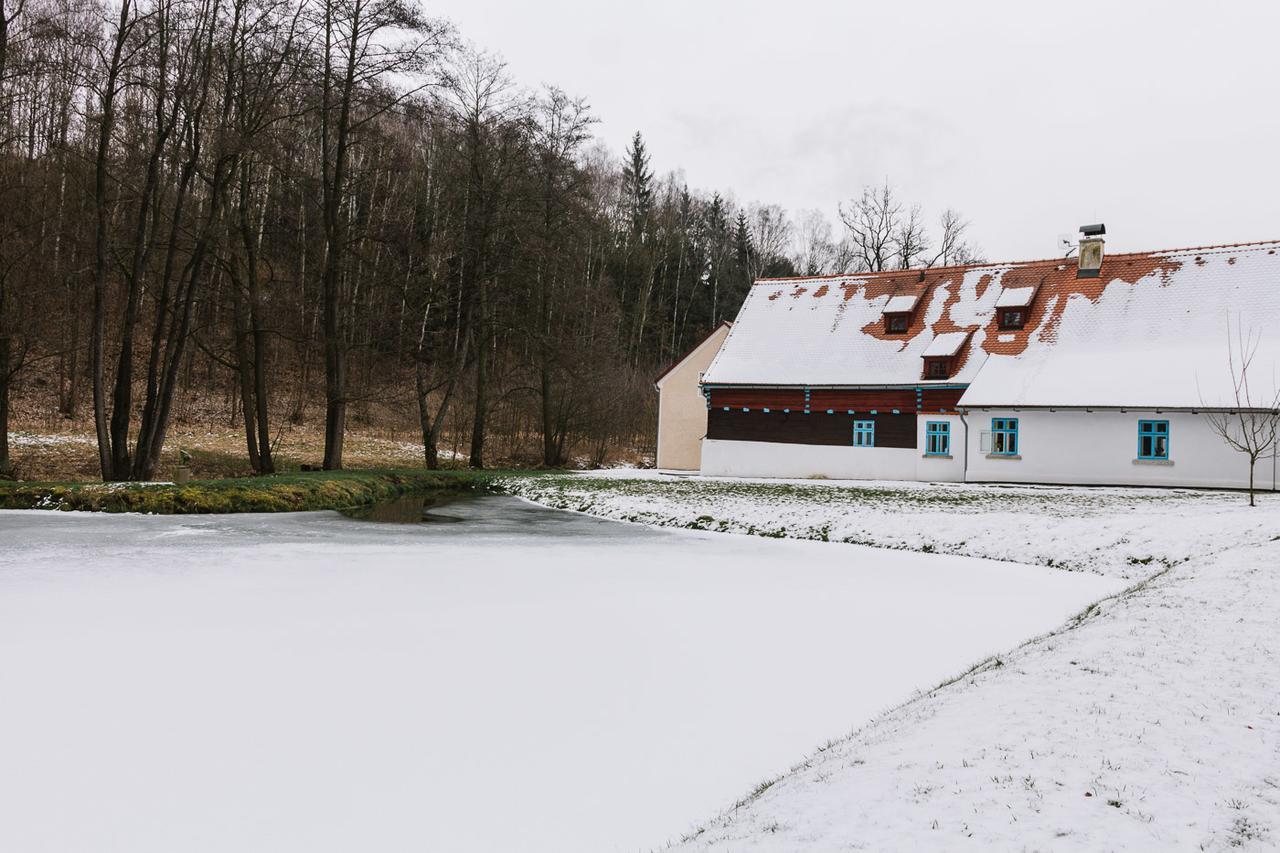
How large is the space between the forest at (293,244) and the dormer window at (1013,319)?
538 inches

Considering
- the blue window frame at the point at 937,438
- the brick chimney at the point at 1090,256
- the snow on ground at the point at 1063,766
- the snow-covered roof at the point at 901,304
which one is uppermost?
the brick chimney at the point at 1090,256

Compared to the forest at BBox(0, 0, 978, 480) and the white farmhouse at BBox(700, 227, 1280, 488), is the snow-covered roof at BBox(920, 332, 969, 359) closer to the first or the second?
the white farmhouse at BBox(700, 227, 1280, 488)

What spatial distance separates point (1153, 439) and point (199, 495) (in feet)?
73.5

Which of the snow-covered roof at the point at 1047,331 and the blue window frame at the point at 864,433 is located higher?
the snow-covered roof at the point at 1047,331

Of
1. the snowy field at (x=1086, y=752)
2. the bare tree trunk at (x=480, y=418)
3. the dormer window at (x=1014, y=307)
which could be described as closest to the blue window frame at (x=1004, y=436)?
the dormer window at (x=1014, y=307)

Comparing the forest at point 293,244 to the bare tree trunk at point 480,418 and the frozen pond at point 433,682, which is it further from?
the frozen pond at point 433,682

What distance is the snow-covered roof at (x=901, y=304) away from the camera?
28250 millimetres

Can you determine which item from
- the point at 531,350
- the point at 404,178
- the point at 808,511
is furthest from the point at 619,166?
the point at 808,511

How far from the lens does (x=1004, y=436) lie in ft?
80.9

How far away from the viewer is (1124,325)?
25.2 meters

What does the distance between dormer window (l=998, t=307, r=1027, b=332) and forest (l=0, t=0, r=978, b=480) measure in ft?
44.8

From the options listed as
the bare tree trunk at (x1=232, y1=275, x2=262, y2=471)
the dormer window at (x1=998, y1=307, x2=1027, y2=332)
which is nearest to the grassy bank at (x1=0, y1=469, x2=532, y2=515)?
the bare tree trunk at (x1=232, y1=275, x2=262, y2=471)

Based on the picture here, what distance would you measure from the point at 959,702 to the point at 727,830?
2.16 meters

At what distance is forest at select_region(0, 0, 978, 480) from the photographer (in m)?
19.6
